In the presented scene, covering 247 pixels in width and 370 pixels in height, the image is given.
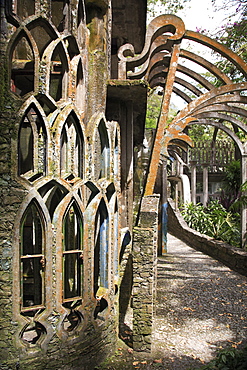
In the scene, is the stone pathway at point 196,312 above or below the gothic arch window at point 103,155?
below

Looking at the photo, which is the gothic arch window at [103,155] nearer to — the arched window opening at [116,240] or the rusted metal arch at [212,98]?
the arched window opening at [116,240]

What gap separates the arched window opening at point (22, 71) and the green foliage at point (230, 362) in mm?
3684

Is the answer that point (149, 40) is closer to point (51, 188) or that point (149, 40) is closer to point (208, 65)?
point (208, 65)

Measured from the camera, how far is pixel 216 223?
42.2ft

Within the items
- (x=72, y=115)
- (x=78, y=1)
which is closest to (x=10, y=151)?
(x=72, y=115)

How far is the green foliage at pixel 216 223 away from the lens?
11.8 metres

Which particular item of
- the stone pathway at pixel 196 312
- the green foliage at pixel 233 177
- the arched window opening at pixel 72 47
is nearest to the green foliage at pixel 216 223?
the green foliage at pixel 233 177

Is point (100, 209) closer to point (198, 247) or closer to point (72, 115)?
point (72, 115)

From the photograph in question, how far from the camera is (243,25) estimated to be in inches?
Result: 359

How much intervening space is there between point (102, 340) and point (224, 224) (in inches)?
384

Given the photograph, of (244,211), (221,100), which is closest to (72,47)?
(221,100)

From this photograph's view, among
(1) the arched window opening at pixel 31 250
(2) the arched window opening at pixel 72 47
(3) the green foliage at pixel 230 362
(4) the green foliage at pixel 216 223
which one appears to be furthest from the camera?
(4) the green foliage at pixel 216 223

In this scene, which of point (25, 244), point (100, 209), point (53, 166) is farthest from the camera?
point (25, 244)

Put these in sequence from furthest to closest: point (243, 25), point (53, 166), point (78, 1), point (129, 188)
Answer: point (243, 25)
point (129, 188)
point (78, 1)
point (53, 166)
